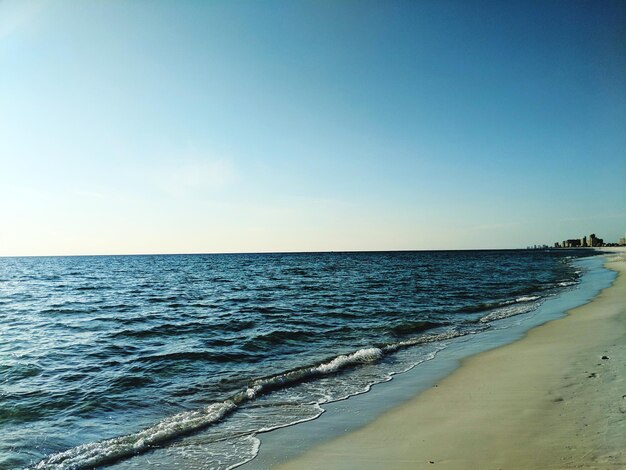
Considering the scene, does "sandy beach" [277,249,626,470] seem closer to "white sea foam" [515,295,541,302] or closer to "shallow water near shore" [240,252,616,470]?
"shallow water near shore" [240,252,616,470]

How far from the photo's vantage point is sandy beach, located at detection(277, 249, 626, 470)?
189 inches

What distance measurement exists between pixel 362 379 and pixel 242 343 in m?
5.47

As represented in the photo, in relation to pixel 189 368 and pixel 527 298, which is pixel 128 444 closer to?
pixel 189 368

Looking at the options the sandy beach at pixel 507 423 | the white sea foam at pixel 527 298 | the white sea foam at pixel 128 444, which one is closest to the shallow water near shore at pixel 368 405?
the sandy beach at pixel 507 423

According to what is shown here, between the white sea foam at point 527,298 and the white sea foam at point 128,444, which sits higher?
the white sea foam at point 128,444

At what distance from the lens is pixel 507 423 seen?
591 cm

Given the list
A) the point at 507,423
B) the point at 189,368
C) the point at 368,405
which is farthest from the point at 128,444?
the point at 507,423

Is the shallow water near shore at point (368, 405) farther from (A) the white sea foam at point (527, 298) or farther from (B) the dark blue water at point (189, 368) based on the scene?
(A) the white sea foam at point (527, 298)

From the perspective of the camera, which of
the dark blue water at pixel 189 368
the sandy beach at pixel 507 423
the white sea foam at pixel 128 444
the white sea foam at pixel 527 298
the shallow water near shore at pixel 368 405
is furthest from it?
the white sea foam at pixel 527 298

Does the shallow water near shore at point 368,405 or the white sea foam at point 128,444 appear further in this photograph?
the shallow water near shore at point 368,405

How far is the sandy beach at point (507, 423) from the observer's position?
4.79 metres

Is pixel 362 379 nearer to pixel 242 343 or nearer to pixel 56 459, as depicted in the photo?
pixel 242 343

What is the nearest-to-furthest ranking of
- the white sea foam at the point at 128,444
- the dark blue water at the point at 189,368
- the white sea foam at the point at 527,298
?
the white sea foam at the point at 128,444
the dark blue water at the point at 189,368
the white sea foam at the point at 527,298

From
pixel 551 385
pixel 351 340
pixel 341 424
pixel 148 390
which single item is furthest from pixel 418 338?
pixel 148 390
